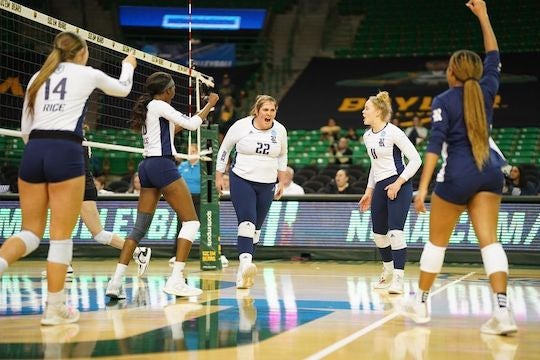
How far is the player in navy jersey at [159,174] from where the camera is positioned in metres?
7.89

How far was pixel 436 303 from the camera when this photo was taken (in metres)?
7.70

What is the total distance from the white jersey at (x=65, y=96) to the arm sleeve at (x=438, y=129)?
219cm

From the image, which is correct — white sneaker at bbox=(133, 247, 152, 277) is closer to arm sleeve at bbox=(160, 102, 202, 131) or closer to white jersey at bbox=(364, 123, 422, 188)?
arm sleeve at bbox=(160, 102, 202, 131)

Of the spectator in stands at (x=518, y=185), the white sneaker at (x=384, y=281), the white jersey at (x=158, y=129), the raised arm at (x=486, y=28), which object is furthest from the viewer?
the spectator in stands at (x=518, y=185)

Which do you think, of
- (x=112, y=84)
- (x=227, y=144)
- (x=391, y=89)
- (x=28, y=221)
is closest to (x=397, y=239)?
(x=227, y=144)

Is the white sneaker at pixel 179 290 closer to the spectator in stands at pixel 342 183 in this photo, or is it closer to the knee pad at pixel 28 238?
the knee pad at pixel 28 238

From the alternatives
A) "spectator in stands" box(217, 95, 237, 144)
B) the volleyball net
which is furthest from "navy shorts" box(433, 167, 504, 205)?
"spectator in stands" box(217, 95, 237, 144)

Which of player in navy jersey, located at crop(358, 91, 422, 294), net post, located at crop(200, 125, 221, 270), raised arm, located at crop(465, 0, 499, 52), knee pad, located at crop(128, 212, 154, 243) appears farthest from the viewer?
net post, located at crop(200, 125, 221, 270)

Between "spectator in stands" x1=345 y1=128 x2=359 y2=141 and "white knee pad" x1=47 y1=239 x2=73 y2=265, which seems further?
"spectator in stands" x1=345 y1=128 x2=359 y2=141

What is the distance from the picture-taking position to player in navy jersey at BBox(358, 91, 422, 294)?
8.67 meters

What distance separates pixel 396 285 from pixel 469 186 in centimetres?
284

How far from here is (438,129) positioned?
19.7 feet

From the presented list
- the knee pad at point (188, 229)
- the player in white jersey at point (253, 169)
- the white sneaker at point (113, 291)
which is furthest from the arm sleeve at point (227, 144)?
the white sneaker at point (113, 291)

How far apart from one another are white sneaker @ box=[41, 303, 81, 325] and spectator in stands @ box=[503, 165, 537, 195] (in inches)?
376
